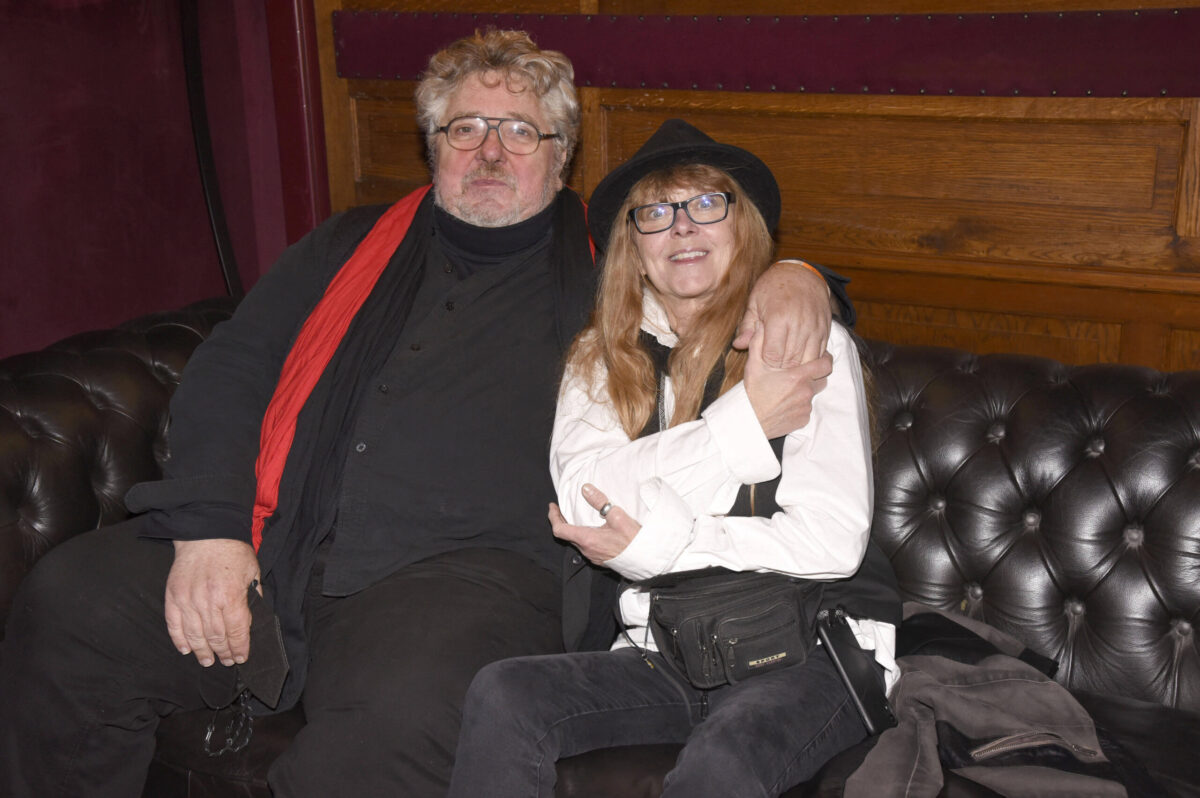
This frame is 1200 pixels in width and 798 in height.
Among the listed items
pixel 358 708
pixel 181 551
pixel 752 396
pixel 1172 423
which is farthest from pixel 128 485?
pixel 1172 423

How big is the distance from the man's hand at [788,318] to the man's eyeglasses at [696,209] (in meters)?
0.16

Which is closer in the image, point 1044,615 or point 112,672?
point 112,672

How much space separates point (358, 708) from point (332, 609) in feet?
1.16

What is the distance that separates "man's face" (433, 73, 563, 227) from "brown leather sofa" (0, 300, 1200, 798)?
2.86 feet

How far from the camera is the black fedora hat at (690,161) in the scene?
2.10 metres

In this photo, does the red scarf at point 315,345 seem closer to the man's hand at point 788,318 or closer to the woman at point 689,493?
the woman at point 689,493

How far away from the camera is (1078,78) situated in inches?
104

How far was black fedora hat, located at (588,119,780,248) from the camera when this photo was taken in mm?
2104

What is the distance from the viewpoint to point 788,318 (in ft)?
6.30

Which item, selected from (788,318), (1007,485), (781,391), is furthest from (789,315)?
(1007,485)

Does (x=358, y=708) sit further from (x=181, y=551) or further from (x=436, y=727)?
(x=181, y=551)

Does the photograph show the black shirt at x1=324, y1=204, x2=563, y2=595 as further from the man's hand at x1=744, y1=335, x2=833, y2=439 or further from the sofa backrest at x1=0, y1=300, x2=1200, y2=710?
the sofa backrest at x1=0, y1=300, x2=1200, y2=710

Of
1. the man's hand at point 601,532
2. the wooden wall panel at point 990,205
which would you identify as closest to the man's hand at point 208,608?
the man's hand at point 601,532

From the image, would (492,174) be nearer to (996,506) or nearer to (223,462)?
(223,462)
